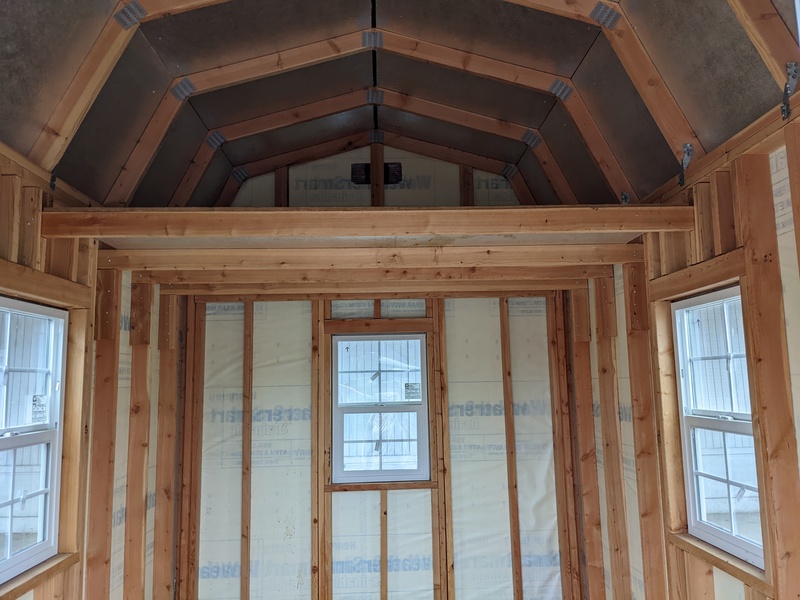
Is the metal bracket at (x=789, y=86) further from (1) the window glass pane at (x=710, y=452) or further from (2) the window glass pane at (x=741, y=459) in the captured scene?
(1) the window glass pane at (x=710, y=452)

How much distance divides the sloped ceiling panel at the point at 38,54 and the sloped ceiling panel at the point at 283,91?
118cm

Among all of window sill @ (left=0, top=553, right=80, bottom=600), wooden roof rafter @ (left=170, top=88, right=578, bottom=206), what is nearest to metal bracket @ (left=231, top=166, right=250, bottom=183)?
wooden roof rafter @ (left=170, top=88, right=578, bottom=206)

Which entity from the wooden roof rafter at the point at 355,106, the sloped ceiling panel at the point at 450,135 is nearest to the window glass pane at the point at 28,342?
the wooden roof rafter at the point at 355,106

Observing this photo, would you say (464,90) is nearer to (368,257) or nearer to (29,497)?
(368,257)

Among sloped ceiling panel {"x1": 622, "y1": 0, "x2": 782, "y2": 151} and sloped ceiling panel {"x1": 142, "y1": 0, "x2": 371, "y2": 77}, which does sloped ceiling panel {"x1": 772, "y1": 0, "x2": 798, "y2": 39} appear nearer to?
sloped ceiling panel {"x1": 622, "y1": 0, "x2": 782, "y2": 151}

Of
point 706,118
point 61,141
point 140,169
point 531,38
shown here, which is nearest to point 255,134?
point 140,169

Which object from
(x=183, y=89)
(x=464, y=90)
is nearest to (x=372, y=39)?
(x=464, y=90)

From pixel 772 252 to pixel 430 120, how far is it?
2.92 metres

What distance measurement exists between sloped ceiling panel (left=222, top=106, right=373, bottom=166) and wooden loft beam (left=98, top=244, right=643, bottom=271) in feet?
4.48

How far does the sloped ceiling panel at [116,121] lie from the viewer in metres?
3.20

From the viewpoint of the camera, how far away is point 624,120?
3.49 metres

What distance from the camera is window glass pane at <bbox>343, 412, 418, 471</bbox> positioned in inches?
219

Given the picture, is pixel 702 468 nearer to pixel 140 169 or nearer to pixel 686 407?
pixel 686 407

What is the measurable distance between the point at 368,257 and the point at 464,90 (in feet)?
4.64
